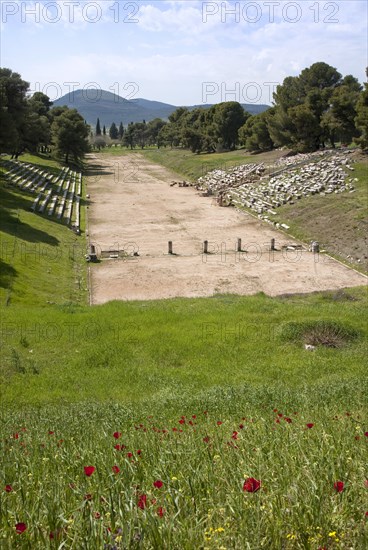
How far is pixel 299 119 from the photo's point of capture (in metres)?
60.0

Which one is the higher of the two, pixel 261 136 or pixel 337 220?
pixel 261 136

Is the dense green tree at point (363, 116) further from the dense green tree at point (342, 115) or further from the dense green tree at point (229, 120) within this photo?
the dense green tree at point (229, 120)

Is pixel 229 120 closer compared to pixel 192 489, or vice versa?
pixel 192 489

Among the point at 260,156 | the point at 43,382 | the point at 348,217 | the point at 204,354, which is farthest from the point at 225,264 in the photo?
the point at 260,156

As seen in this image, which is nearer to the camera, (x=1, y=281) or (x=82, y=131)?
(x=1, y=281)

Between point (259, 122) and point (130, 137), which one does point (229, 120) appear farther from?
point (130, 137)

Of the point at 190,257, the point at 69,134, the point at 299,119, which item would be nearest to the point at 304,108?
the point at 299,119

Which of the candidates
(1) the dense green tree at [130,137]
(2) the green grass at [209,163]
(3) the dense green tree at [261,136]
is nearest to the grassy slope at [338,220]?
(2) the green grass at [209,163]

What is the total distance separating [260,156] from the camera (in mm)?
70188

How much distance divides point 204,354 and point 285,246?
19788 millimetres

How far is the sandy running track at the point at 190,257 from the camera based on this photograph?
25.2m

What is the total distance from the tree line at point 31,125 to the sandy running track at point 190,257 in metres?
9.58

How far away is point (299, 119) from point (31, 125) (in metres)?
31.9

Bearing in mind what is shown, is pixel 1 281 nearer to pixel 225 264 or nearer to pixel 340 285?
pixel 225 264
